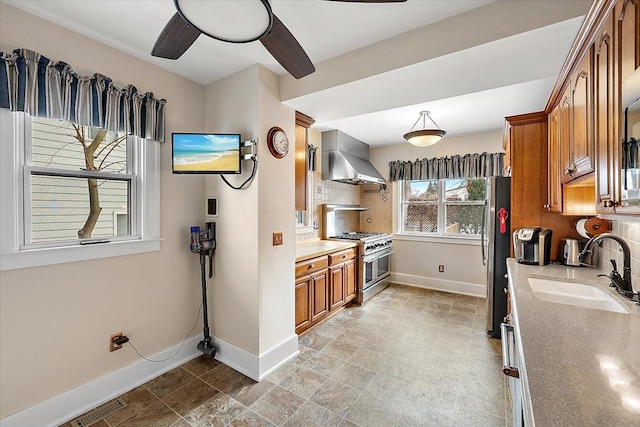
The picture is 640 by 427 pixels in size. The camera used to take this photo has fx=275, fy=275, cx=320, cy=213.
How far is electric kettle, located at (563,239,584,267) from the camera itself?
93.3 inches

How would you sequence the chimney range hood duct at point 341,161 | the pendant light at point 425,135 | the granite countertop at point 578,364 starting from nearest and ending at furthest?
the granite countertop at point 578,364, the pendant light at point 425,135, the chimney range hood duct at point 341,161

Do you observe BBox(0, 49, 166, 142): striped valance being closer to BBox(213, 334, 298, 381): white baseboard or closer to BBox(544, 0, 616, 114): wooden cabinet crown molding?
BBox(213, 334, 298, 381): white baseboard

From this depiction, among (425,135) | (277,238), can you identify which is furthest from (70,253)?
(425,135)

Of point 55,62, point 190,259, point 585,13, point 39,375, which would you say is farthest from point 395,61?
point 39,375

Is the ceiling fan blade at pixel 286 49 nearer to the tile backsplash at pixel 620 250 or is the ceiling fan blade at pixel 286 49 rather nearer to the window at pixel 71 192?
the window at pixel 71 192

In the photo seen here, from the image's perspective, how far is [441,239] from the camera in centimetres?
465

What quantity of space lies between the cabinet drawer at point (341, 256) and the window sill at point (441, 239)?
4.67ft

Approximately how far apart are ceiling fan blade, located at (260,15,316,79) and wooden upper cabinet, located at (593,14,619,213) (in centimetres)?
137

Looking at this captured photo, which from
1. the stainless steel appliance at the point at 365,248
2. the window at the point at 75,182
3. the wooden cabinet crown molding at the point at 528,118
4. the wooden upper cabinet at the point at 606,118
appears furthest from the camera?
the stainless steel appliance at the point at 365,248

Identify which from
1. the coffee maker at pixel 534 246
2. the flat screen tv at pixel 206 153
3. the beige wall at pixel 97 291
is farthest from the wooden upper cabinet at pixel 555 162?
the beige wall at pixel 97 291

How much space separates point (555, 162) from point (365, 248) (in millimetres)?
2420

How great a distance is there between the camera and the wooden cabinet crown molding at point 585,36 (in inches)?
47.6

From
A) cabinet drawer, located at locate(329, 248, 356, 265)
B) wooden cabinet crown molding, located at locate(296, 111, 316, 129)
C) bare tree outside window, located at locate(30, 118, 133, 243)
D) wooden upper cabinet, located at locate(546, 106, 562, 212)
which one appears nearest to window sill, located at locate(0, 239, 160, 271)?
bare tree outside window, located at locate(30, 118, 133, 243)

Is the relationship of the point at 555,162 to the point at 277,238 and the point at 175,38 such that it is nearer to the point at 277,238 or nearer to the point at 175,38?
the point at 277,238
